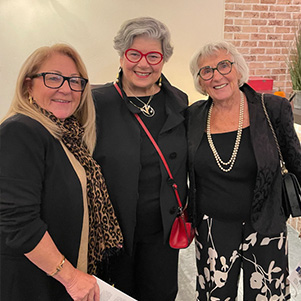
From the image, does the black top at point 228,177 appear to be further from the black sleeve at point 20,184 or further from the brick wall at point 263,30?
the brick wall at point 263,30

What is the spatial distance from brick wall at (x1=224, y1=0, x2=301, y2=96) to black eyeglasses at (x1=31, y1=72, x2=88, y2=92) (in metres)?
3.15

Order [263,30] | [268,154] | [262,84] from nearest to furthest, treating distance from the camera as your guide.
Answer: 1. [268,154]
2. [262,84]
3. [263,30]

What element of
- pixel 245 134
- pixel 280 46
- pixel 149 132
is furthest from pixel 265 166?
pixel 280 46

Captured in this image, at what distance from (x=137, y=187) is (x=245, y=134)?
621 mm

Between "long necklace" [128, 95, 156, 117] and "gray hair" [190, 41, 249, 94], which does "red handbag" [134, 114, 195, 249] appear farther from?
"gray hair" [190, 41, 249, 94]

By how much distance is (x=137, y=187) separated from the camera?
5.33 feet

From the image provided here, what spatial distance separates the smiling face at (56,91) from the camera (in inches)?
51.3

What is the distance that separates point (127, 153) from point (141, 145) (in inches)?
3.5

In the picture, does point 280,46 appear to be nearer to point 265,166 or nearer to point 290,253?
point 290,253

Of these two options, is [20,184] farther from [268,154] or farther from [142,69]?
[268,154]

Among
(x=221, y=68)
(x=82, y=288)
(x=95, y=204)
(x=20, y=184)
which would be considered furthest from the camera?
(x=221, y=68)

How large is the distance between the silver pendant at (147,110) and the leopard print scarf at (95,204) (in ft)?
1.25

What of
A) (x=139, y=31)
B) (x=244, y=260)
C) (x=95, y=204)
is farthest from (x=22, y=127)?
(x=244, y=260)

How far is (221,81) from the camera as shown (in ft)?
5.52
